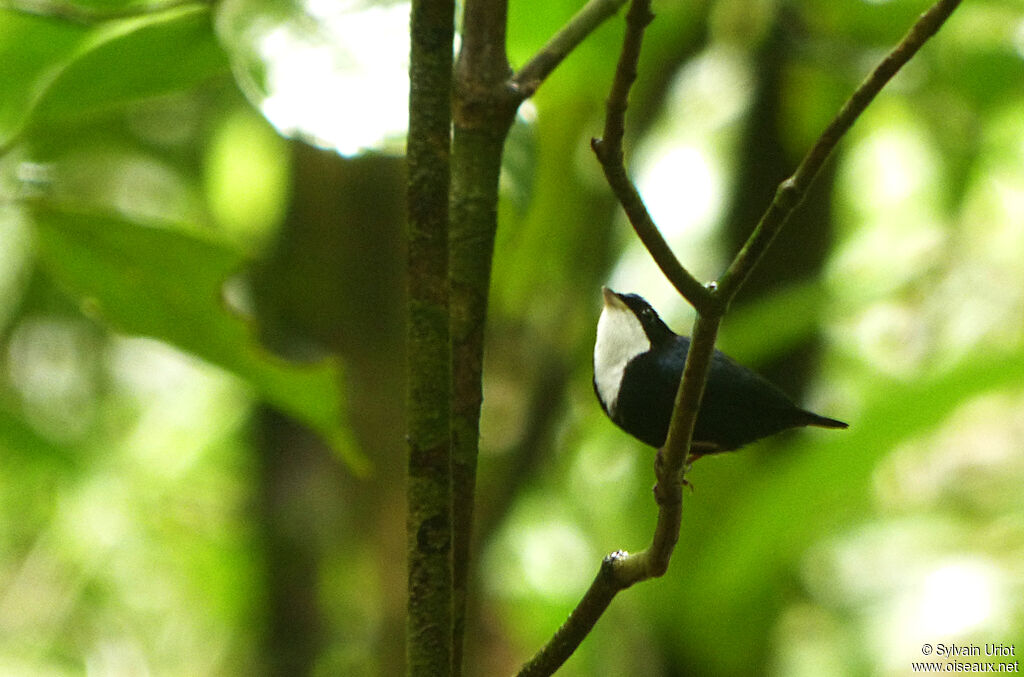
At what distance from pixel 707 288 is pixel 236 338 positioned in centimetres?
72

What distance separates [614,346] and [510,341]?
129cm

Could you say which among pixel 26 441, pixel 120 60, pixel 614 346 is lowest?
pixel 26 441

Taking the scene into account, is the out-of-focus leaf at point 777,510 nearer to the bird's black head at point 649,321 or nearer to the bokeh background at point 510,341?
the bokeh background at point 510,341

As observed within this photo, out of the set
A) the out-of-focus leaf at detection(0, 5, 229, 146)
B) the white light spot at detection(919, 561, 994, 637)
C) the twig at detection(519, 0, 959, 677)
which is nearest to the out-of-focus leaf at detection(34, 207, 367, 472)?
the out-of-focus leaf at detection(0, 5, 229, 146)

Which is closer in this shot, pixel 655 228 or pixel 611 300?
pixel 655 228

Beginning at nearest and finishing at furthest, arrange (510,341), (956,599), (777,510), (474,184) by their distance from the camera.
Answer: (474,184)
(777,510)
(956,599)
(510,341)

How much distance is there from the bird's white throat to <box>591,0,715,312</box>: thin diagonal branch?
725 mm

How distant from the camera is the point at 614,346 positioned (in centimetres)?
149

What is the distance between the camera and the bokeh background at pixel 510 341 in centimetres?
129

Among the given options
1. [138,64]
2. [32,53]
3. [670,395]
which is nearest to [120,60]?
[138,64]

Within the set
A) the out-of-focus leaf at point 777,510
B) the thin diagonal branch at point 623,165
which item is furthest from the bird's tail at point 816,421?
the thin diagonal branch at point 623,165

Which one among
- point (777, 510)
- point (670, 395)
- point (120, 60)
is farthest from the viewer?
point (777, 510)

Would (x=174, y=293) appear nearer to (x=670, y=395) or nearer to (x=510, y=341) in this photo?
(x=670, y=395)

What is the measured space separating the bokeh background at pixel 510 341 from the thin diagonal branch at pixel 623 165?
0.60 meters
